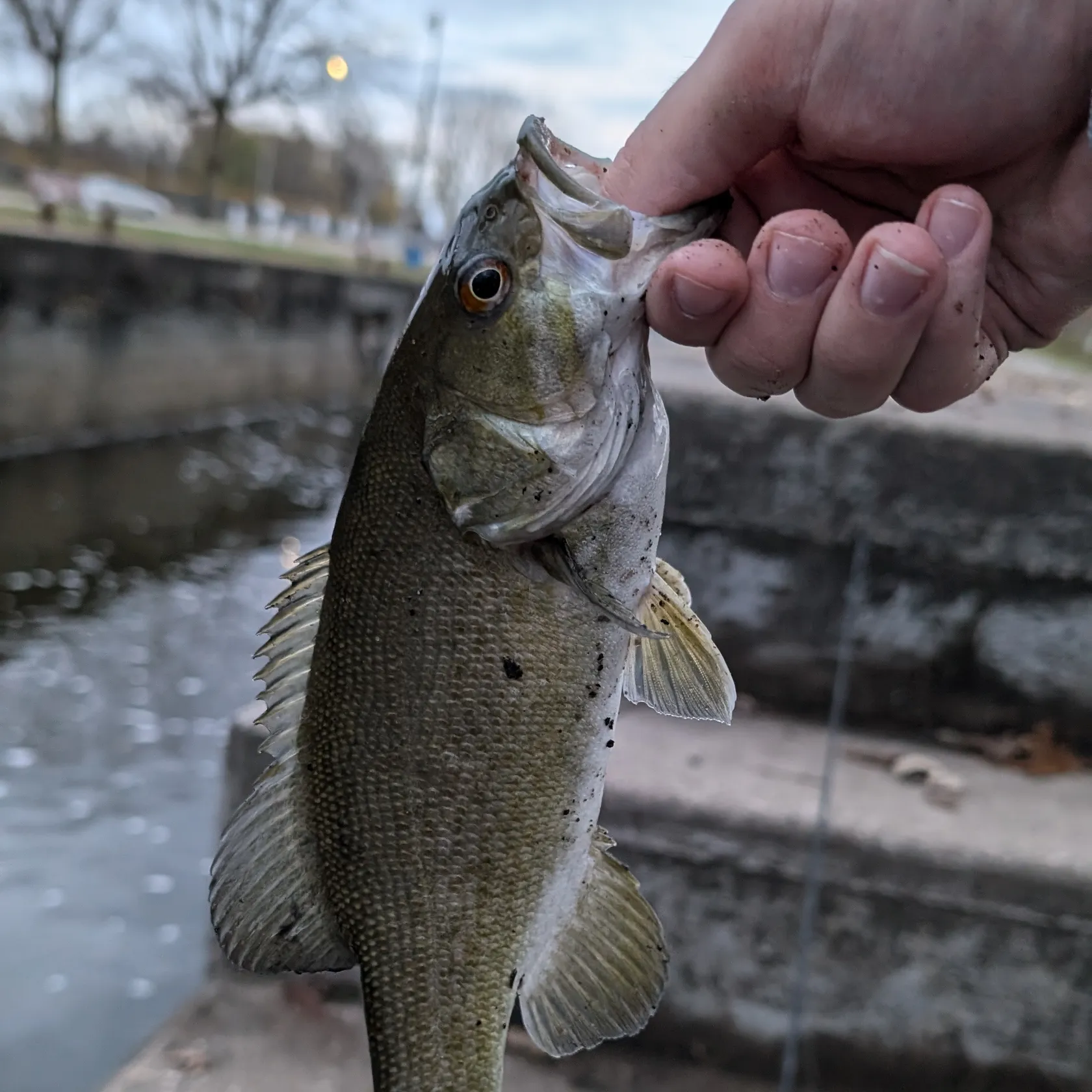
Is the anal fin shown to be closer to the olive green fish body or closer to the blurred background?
the olive green fish body

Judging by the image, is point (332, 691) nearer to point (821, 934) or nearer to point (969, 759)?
point (821, 934)

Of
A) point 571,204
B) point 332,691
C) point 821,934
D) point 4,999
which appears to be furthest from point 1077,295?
point 4,999

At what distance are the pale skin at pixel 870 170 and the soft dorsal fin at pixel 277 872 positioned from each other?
697 mm

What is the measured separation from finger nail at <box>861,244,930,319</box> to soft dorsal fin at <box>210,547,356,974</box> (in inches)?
32.3

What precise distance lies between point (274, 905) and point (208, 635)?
5.49m

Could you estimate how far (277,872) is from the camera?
137 cm

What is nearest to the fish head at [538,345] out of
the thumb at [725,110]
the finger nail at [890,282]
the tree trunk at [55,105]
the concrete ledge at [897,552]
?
the thumb at [725,110]

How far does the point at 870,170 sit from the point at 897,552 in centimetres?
192

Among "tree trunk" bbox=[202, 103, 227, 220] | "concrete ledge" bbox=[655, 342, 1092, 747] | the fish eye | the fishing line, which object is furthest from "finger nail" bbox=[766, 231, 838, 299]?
"tree trunk" bbox=[202, 103, 227, 220]

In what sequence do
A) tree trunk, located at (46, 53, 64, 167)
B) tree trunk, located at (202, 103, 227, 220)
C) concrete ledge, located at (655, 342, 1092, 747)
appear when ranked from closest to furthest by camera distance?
concrete ledge, located at (655, 342, 1092, 747) → tree trunk, located at (46, 53, 64, 167) → tree trunk, located at (202, 103, 227, 220)

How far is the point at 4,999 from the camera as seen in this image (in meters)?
3.17

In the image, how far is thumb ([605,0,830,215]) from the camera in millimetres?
1325

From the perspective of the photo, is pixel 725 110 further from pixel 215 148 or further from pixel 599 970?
pixel 215 148

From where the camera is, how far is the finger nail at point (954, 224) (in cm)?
120
